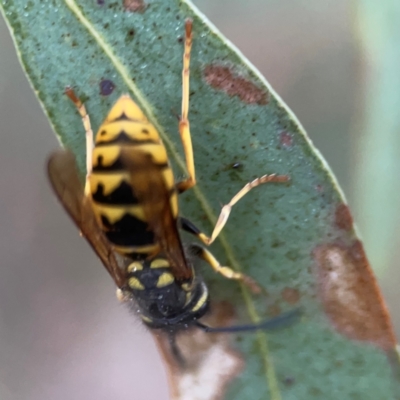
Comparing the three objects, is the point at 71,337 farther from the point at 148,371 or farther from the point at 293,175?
the point at 293,175

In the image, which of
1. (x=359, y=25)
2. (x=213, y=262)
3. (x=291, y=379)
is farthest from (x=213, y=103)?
(x=359, y=25)

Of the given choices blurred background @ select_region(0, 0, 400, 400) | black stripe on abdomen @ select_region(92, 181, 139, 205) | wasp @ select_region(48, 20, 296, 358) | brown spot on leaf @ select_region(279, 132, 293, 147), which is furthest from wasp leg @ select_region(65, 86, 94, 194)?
blurred background @ select_region(0, 0, 400, 400)

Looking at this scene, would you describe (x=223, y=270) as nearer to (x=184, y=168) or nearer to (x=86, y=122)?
(x=184, y=168)

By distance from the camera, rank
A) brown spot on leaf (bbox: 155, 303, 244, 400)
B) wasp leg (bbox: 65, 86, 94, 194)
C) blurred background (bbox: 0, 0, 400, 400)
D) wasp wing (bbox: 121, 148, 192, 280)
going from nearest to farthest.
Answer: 1. wasp wing (bbox: 121, 148, 192, 280)
2. wasp leg (bbox: 65, 86, 94, 194)
3. brown spot on leaf (bbox: 155, 303, 244, 400)
4. blurred background (bbox: 0, 0, 400, 400)

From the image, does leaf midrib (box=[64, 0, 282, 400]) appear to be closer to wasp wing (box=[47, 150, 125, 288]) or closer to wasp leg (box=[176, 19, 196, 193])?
wasp leg (box=[176, 19, 196, 193])

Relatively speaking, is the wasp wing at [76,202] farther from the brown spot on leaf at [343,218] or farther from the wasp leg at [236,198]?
the brown spot on leaf at [343,218]

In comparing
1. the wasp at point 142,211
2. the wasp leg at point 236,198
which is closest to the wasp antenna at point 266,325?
the wasp at point 142,211

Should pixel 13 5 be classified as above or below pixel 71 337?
above
